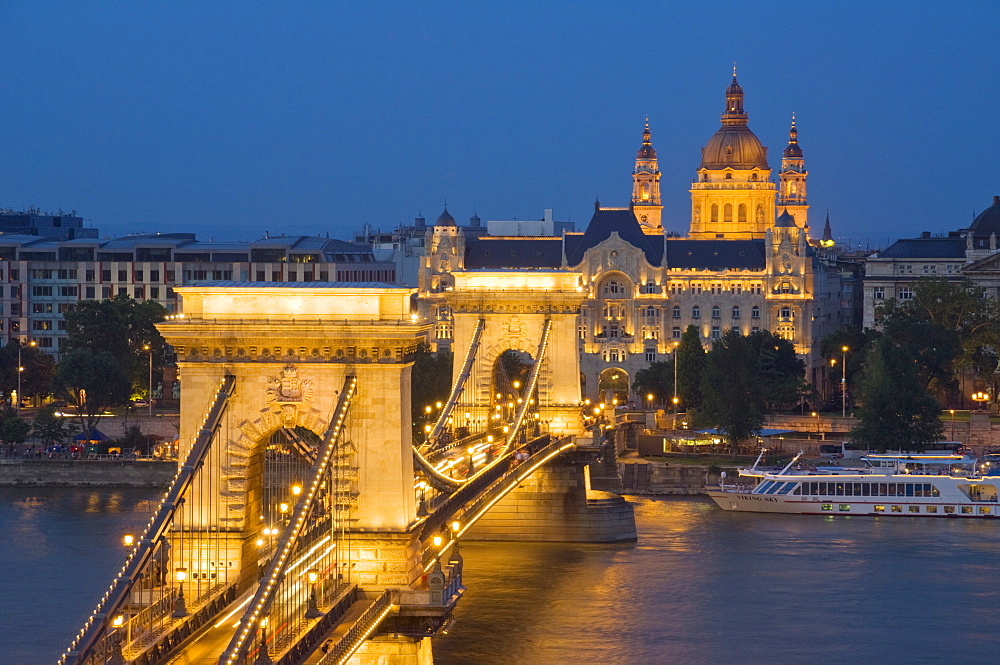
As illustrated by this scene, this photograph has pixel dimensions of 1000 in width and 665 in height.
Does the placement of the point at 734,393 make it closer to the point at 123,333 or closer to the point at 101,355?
the point at 101,355

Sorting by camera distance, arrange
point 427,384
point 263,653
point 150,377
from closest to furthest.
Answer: point 263,653 → point 427,384 → point 150,377

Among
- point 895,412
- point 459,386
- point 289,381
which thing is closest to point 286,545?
point 289,381

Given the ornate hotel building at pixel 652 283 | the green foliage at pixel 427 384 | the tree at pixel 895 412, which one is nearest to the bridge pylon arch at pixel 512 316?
the tree at pixel 895 412

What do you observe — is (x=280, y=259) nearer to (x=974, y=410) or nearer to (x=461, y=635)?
(x=974, y=410)

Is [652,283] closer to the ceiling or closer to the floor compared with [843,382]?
closer to the ceiling

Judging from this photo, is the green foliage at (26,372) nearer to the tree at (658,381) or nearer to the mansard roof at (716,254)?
the tree at (658,381)

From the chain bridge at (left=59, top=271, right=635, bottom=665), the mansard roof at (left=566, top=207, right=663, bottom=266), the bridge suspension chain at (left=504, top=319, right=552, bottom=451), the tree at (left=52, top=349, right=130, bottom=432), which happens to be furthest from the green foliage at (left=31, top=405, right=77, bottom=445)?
the chain bridge at (left=59, top=271, right=635, bottom=665)

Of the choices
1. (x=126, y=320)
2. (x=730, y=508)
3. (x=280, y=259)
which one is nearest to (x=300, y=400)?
(x=730, y=508)
